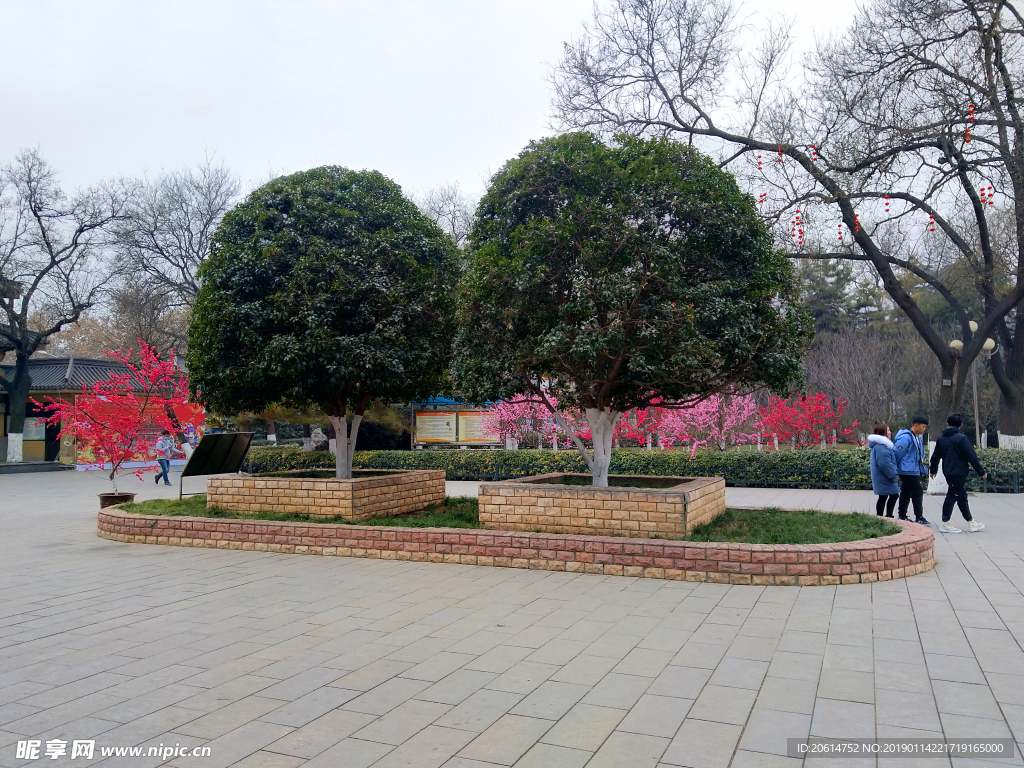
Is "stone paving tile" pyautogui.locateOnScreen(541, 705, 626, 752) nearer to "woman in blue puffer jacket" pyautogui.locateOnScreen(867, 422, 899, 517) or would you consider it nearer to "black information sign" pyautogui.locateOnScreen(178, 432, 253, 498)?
"woman in blue puffer jacket" pyautogui.locateOnScreen(867, 422, 899, 517)

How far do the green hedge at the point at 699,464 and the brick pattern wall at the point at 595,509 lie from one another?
31.0 ft

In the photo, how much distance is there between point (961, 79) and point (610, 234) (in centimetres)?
1169

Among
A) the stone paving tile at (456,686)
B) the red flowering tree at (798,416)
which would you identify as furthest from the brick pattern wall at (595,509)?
the red flowering tree at (798,416)

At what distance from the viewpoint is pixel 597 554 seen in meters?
7.97

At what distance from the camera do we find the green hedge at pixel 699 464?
1686 cm

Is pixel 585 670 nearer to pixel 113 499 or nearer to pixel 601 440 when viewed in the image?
pixel 601 440

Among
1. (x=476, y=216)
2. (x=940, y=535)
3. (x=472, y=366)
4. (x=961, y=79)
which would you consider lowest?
(x=940, y=535)

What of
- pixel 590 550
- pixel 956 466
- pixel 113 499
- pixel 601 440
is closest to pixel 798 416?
pixel 956 466

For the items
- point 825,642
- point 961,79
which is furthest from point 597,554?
point 961,79

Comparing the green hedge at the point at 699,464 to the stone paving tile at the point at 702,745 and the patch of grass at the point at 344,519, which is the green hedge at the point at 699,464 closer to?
the patch of grass at the point at 344,519

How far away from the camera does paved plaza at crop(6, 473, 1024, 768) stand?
12.6 ft

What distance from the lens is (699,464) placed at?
18.8m

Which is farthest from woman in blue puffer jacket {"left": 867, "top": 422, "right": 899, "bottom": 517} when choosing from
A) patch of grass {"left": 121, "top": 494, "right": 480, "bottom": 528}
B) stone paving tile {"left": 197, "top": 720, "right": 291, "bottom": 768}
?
stone paving tile {"left": 197, "top": 720, "right": 291, "bottom": 768}

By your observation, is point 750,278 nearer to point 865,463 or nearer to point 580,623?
point 580,623
